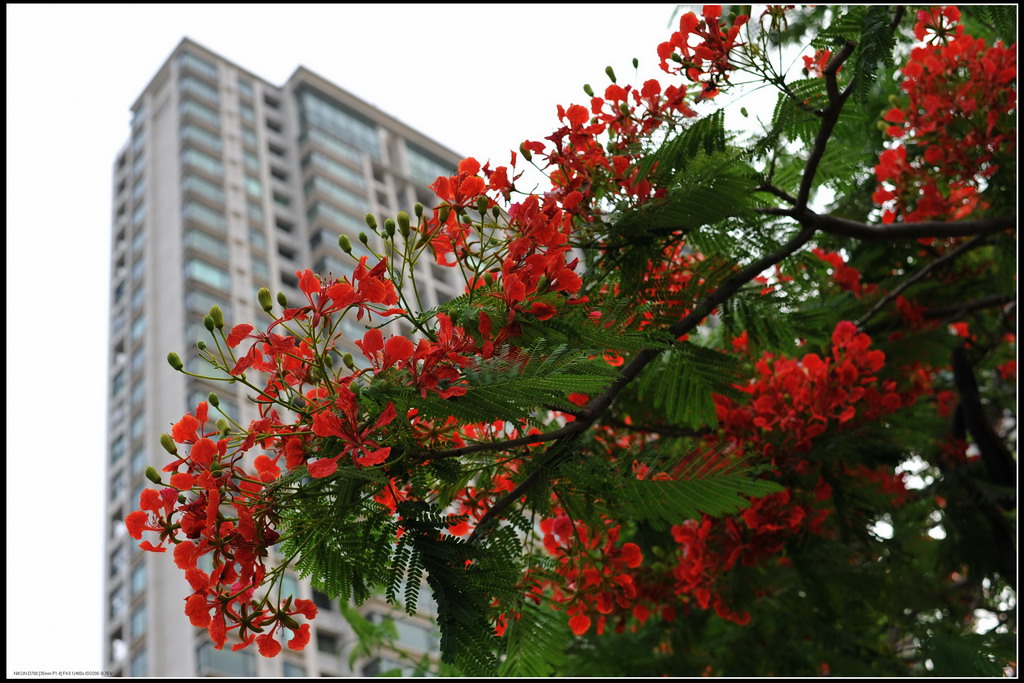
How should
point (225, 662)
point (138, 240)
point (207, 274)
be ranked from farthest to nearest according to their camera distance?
point (138, 240), point (207, 274), point (225, 662)

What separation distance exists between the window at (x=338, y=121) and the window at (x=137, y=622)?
20.1 meters

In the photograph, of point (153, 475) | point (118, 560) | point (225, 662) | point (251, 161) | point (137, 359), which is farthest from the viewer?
point (251, 161)

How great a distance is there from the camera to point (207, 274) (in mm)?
30031

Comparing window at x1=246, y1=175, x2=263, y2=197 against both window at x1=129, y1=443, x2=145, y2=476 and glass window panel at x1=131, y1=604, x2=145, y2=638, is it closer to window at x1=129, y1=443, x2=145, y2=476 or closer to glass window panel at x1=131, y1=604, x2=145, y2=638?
window at x1=129, y1=443, x2=145, y2=476

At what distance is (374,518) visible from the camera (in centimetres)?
225

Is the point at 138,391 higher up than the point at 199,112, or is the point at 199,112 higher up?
the point at 199,112

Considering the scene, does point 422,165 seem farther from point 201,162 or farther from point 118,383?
point 118,383

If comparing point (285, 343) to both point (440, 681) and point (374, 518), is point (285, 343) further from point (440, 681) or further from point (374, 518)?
point (440, 681)

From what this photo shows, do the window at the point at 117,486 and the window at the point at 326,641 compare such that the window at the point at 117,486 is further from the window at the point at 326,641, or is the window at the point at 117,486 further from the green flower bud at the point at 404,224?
the green flower bud at the point at 404,224

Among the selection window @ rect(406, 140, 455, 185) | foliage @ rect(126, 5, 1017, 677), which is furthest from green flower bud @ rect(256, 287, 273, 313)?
window @ rect(406, 140, 455, 185)

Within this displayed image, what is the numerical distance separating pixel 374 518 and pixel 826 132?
189 centimetres

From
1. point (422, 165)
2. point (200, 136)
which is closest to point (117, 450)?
point (200, 136)

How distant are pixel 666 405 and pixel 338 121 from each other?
3866 cm

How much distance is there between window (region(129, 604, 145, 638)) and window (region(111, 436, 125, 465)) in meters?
5.03
